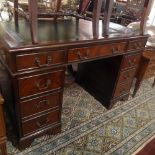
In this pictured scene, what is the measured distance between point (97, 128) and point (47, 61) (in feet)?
3.04

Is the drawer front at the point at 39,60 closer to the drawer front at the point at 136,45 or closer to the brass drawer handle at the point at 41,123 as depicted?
the brass drawer handle at the point at 41,123

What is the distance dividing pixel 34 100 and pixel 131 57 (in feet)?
3.54

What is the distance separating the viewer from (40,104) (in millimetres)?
1360

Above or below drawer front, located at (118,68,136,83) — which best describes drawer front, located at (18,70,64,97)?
above

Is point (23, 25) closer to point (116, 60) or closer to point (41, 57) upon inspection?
point (41, 57)

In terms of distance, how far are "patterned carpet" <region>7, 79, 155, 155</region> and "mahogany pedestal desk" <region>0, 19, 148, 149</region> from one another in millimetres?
127

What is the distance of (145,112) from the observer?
6.90ft

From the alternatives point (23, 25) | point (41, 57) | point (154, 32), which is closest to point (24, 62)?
point (41, 57)

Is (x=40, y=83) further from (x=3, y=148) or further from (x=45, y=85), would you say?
(x=3, y=148)

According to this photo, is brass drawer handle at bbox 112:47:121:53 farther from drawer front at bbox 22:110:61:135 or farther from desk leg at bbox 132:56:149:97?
drawer front at bbox 22:110:61:135

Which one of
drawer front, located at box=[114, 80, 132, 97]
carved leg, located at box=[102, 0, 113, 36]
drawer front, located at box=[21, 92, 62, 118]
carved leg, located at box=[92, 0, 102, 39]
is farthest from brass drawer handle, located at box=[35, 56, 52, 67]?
drawer front, located at box=[114, 80, 132, 97]

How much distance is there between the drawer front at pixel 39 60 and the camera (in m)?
1.06

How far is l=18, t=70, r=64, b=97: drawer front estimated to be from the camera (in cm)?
117

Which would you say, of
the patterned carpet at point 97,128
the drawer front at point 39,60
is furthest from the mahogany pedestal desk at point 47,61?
the patterned carpet at point 97,128
